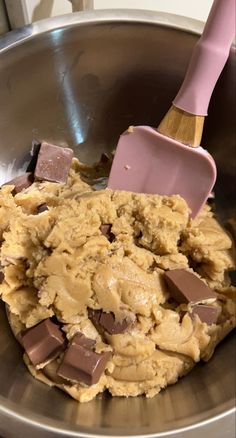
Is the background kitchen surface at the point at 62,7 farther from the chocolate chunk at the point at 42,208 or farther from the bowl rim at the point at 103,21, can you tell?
the chocolate chunk at the point at 42,208

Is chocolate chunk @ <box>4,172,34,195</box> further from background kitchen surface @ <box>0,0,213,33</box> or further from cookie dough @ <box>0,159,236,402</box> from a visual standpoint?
background kitchen surface @ <box>0,0,213,33</box>

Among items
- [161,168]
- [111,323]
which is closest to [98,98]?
[161,168]

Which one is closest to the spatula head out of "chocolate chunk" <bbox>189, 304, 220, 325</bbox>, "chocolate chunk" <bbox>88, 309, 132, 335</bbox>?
"chocolate chunk" <bbox>189, 304, 220, 325</bbox>

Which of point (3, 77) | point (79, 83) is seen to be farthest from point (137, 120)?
point (3, 77)

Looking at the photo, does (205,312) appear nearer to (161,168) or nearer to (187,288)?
(187,288)

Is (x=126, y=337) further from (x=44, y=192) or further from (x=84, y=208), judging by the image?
(x=44, y=192)
